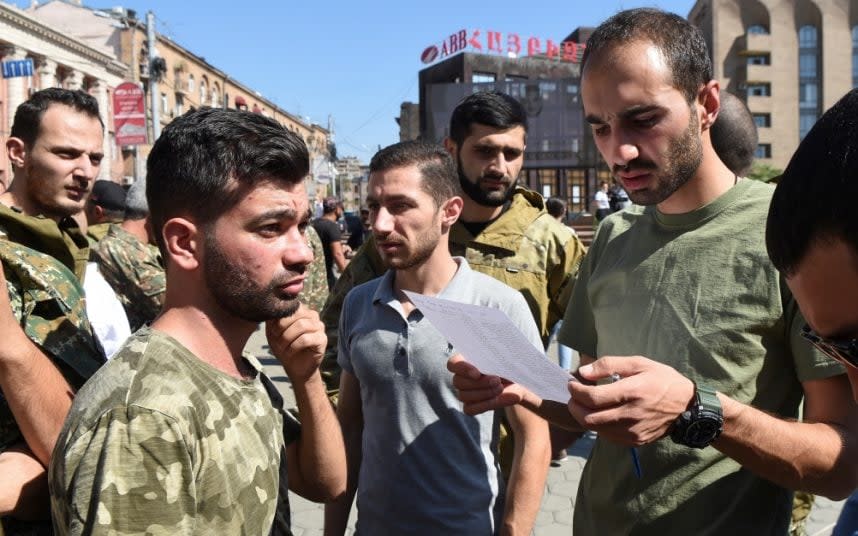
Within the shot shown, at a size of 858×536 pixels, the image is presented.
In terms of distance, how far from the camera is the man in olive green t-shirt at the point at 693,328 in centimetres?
170

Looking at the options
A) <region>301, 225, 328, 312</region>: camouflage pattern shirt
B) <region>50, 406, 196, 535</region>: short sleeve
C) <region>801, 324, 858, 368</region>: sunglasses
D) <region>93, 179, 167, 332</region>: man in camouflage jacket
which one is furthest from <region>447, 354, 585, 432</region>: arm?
<region>301, 225, 328, 312</region>: camouflage pattern shirt

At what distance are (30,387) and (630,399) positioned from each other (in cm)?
137

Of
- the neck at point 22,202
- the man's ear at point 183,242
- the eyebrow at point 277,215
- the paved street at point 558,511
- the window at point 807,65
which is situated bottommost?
the paved street at point 558,511

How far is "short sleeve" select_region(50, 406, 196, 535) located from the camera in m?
1.27

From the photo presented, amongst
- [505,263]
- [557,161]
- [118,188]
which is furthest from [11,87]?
[505,263]

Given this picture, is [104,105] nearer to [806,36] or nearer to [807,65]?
[807,65]

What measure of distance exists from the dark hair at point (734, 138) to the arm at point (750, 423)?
1873 millimetres

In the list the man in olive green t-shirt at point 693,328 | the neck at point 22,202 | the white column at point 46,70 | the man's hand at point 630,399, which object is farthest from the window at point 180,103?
the man's hand at point 630,399

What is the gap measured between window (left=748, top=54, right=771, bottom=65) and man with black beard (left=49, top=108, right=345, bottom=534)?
66176 mm

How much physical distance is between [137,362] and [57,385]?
0.47 metres

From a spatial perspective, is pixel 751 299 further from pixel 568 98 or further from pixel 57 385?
pixel 568 98

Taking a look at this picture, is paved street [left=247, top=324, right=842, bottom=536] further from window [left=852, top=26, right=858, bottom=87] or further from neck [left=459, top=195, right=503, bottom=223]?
window [left=852, top=26, right=858, bottom=87]

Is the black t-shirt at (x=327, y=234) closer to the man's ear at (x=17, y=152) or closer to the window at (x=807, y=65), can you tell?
the man's ear at (x=17, y=152)

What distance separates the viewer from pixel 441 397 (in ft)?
7.95
